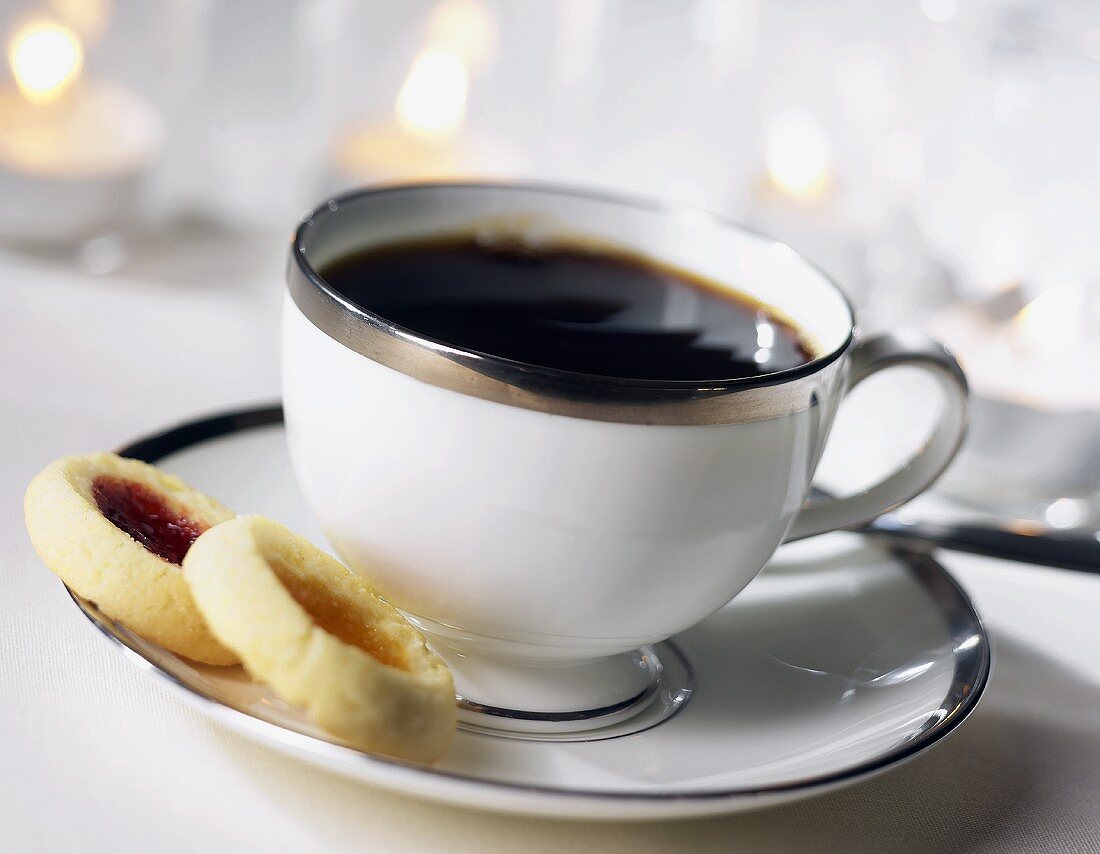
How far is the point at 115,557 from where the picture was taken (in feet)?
1.63

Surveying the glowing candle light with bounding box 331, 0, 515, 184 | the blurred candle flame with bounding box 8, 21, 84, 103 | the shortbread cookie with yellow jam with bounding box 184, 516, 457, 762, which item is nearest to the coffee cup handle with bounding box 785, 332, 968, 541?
the shortbread cookie with yellow jam with bounding box 184, 516, 457, 762

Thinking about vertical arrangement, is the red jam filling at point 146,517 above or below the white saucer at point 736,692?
above

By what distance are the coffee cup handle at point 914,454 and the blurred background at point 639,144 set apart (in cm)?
30

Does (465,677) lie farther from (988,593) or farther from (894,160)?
(894,160)

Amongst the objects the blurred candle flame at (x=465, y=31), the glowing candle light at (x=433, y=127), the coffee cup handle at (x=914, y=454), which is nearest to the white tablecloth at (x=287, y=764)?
the coffee cup handle at (x=914, y=454)

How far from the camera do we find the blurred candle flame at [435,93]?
1.29 m

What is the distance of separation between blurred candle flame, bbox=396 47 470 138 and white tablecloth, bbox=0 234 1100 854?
532 mm

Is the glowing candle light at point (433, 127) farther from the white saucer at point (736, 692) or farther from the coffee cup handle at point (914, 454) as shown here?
the coffee cup handle at point (914, 454)

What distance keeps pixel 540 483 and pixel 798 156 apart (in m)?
1.05

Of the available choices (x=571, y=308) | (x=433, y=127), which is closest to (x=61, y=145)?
(x=433, y=127)

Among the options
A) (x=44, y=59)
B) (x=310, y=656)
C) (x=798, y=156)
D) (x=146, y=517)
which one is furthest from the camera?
(x=798, y=156)

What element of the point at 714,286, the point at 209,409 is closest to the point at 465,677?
the point at 714,286

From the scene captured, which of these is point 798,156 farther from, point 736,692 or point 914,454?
point 736,692

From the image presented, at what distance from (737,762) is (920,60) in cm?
82
